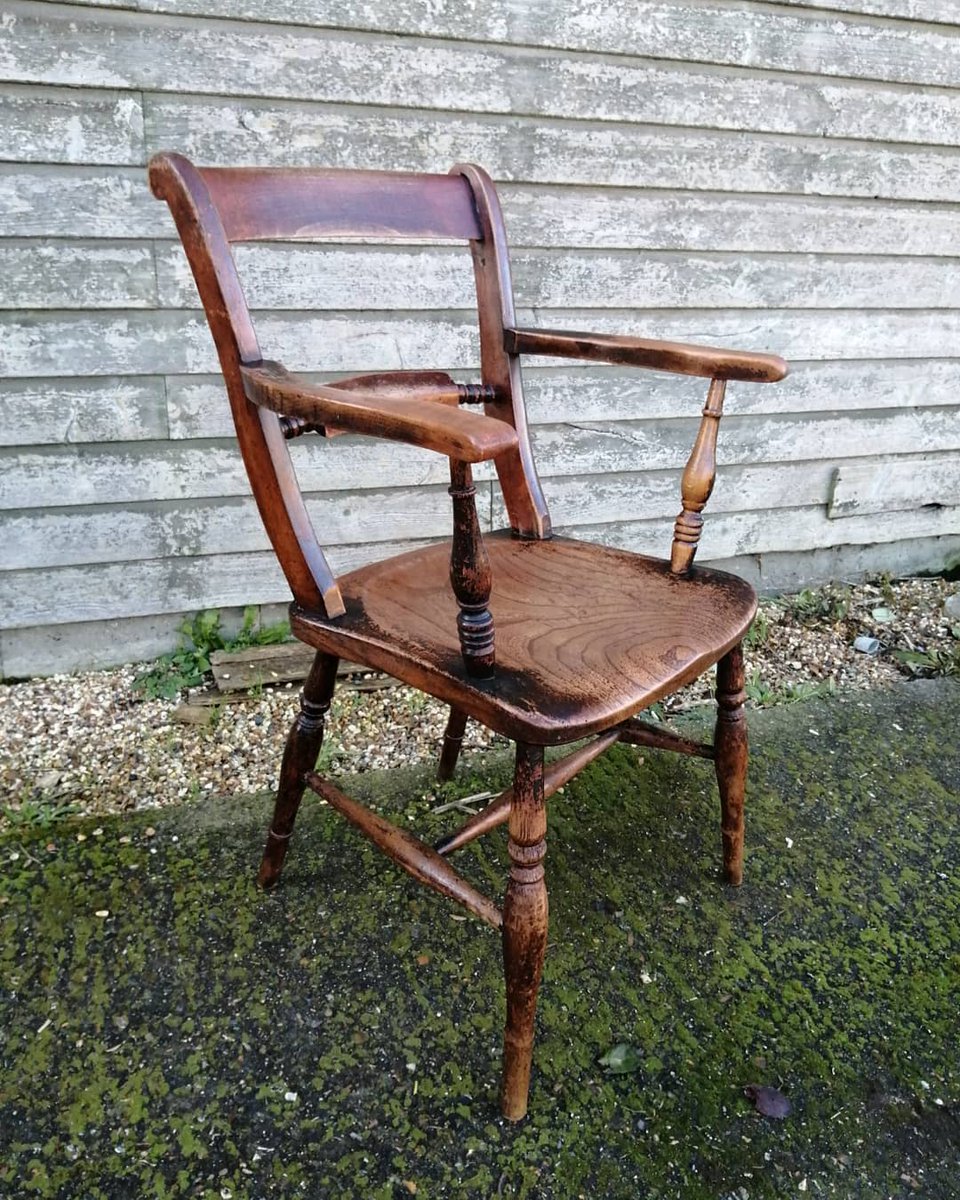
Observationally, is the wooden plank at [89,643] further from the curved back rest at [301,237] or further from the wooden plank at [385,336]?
the curved back rest at [301,237]

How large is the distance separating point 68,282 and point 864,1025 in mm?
1968

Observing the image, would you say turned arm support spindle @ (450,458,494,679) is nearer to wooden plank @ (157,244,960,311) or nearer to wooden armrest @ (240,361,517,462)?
wooden armrest @ (240,361,517,462)

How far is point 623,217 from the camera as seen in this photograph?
2.14 m

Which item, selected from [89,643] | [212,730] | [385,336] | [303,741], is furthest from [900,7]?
[89,643]

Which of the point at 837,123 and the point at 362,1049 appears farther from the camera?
the point at 837,123

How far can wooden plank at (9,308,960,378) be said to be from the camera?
190 centimetres

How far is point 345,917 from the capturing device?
5.04 ft

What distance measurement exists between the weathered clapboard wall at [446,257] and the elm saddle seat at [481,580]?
0.63 metres

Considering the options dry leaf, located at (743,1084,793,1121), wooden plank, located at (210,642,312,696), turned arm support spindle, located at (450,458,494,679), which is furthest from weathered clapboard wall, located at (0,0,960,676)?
dry leaf, located at (743,1084,793,1121)

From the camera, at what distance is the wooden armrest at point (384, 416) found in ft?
2.92

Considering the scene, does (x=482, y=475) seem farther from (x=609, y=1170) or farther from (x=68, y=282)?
(x=609, y=1170)

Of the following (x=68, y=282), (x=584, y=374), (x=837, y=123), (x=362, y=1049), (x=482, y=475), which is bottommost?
(x=362, y=1049)

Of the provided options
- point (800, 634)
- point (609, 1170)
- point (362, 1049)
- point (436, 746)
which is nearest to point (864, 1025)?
point (609, 1170)

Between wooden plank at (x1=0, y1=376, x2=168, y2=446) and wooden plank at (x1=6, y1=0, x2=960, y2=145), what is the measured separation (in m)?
0.57
